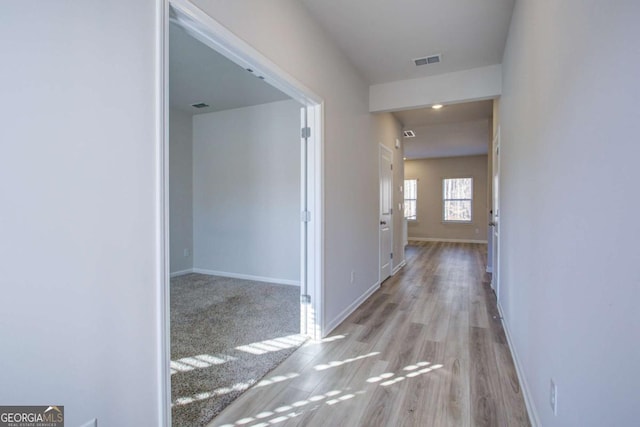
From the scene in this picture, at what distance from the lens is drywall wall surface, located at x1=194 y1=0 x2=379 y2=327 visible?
1955 mm

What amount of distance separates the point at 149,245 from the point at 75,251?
0.83 ft

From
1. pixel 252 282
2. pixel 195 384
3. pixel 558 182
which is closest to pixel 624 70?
pixel 558 182

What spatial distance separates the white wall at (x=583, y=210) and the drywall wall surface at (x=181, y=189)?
494 centimetres

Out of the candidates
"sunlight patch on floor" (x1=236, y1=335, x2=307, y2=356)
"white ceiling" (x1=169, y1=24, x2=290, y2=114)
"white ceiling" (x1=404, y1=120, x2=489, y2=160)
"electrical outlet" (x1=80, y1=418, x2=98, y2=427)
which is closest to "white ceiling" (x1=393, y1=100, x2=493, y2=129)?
"white ceiling" (x1=404, y1=120, x2=489, y2=160)

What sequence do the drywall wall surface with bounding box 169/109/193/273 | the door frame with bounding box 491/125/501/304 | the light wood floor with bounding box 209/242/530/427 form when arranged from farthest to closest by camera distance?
the drywall wall surface with bounding box 169/109/193/273
the door frame with bounding box 491/125/501/304
the light wood floor with bounding box 209/242/530/427

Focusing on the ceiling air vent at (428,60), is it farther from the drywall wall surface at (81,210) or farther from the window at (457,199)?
the window at (457,199)

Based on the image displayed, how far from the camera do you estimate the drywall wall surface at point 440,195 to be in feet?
32.1

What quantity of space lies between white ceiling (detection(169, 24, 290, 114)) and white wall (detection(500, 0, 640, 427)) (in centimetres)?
275

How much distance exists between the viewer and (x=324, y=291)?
2.77 meters

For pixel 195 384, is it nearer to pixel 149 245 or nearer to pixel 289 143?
pixel 149 245

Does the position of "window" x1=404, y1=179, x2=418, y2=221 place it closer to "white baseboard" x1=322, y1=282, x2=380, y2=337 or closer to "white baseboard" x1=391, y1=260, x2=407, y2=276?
"white baseboard" x1=391, y1=260, x2=407, y2=276

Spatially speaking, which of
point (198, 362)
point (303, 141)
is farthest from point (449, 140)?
point (198, 362)

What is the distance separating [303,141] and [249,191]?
2.47 metres

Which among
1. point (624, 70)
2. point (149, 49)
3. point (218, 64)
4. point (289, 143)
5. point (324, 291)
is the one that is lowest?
point (324, 291)
